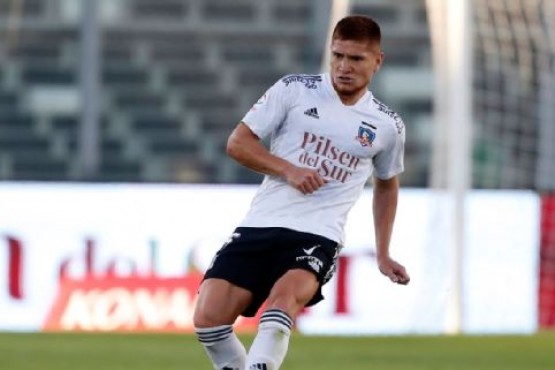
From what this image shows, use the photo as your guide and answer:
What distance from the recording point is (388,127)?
24.0ft

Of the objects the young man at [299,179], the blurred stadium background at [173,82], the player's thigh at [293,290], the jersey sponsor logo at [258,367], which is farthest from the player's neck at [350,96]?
the blurred stadium background at [173,82]

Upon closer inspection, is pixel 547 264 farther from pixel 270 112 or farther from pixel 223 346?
pixel 270 112

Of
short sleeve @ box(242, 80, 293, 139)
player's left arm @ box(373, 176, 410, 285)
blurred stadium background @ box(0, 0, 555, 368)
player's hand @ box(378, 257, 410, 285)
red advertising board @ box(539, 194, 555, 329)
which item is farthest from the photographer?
blurred stadium background @ box(0, 0, 555, 368)

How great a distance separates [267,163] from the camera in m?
7.07

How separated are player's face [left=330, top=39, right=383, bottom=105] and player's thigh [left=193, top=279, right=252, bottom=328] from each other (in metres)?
0.86

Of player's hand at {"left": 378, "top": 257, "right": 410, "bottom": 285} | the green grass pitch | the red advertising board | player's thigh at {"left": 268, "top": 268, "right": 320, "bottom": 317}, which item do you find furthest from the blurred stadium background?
player's thigh at {"left": 268, "top": 268, "right": 320, "bottom": 317}

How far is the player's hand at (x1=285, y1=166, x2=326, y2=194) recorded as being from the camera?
7.03 metres

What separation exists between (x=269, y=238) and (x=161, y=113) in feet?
57.5

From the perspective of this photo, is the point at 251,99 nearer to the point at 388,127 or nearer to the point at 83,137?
the point at 83,137

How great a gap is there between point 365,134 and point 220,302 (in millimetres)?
845

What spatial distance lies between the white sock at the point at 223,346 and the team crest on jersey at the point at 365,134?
0.88 meters

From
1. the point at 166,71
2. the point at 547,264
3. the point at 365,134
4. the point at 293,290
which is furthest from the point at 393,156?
the point at 166,71

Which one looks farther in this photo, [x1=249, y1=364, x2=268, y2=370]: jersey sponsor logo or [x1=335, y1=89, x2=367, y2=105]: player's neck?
[x1=335, y1=89, x2=367, y2=105]: player's neck

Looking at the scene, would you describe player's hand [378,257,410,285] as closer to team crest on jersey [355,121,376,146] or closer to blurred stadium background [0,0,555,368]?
team crest on jersey [355,121,376,146]
